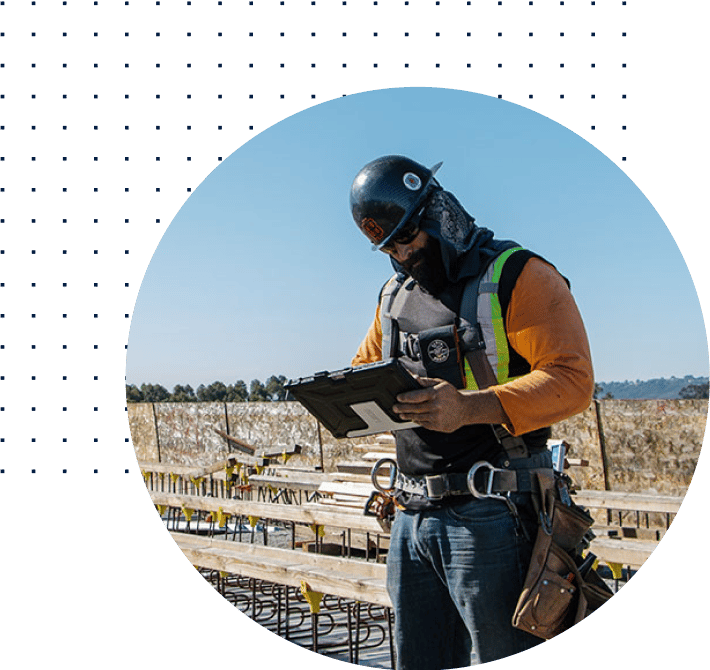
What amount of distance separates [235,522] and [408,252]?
7.48 metres

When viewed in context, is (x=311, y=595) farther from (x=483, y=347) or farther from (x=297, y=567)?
(x=483, y=347)

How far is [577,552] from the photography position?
299 cm

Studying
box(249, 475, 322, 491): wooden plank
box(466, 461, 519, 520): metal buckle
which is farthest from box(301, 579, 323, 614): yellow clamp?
box(249, 475, 322, 491): wooden plank

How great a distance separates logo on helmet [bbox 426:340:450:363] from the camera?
115 inches

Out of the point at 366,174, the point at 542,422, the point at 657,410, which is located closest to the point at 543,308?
the point at 542,422

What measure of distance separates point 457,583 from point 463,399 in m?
0.66

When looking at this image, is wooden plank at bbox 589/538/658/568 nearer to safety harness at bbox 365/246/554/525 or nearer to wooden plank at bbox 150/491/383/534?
wooden plank at bbox 150/491/383/534

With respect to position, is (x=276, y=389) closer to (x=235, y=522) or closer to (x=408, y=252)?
(x=408, y=252)

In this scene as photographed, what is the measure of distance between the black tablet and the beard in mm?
535

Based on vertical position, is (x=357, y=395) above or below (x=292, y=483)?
above

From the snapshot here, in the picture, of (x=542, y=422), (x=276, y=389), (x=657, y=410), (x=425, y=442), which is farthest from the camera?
(x=657, y=410)

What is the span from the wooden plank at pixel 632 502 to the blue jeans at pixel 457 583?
11.8 feet

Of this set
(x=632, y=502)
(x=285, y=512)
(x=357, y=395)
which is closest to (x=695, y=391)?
(x=357, y=395)

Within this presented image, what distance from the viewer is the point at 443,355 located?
293 cm
